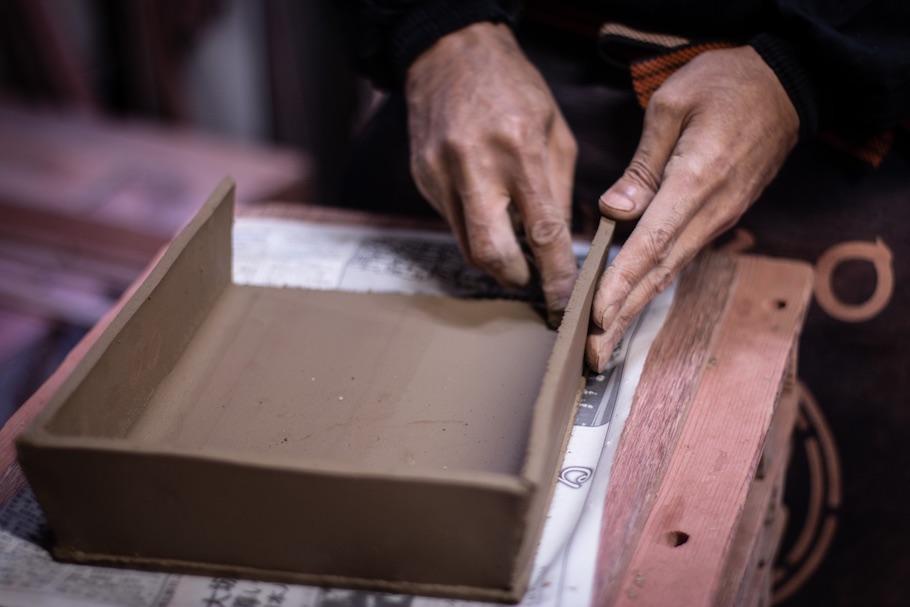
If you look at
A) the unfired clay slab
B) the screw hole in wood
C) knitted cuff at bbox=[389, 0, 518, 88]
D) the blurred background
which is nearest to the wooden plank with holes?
the screw hole in wood

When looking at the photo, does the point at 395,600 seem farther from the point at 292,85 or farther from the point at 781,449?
the point at 292,85

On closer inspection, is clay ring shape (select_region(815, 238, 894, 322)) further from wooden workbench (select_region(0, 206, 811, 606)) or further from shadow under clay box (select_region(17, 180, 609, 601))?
shadow under clay box (select_region(17, 180, 609, 601))

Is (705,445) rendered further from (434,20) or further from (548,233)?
(434,20)

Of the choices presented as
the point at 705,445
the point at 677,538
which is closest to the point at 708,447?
the point at 705,445

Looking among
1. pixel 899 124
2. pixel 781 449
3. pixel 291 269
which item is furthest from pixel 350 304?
pixel 899 124

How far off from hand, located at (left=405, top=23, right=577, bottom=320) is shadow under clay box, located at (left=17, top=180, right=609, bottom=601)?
0.06m

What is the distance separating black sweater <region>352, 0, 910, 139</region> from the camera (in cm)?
82

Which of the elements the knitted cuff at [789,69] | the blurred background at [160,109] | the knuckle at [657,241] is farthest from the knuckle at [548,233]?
the blurred background at [160,109]

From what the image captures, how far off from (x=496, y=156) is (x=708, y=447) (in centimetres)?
35

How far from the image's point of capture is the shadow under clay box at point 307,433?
558 mm

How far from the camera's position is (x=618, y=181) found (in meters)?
0.81

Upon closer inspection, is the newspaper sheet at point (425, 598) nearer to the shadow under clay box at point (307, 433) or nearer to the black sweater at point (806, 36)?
the shadow under clay box at point (307, 433)

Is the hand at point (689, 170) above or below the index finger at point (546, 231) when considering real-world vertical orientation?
above

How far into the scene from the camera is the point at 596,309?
73 cm
